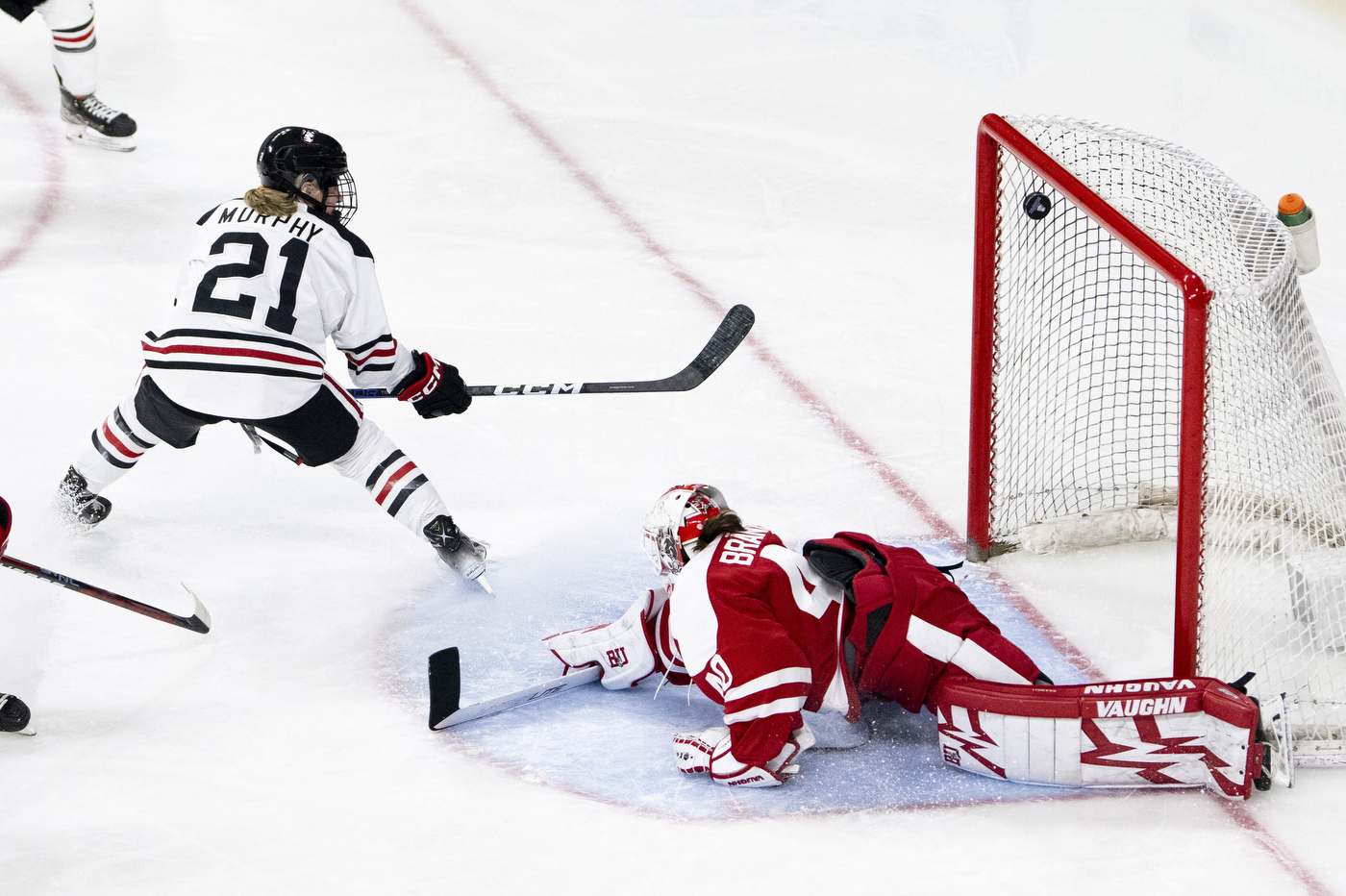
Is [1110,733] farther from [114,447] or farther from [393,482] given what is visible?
[114,447]

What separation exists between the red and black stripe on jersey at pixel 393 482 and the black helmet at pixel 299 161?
0.51m

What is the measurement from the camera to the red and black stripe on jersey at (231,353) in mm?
2438

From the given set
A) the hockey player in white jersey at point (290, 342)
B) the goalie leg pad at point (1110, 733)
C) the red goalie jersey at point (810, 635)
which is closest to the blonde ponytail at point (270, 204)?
the hockey player in white jersey at point (290, 342)

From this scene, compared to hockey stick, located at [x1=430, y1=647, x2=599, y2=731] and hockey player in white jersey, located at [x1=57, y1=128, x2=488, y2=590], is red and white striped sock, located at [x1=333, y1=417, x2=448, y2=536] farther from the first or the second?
hockey stick, located at [x1=430, y1=647, x2=599, y2=731]

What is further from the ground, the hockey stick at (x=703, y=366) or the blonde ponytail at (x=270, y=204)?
the blonde ponytail at (x=270, y=204)

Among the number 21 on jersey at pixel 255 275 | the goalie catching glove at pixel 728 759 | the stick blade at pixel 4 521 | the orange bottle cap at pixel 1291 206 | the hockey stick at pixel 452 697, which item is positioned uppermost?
the orange bottle cap at pixel 1291 206

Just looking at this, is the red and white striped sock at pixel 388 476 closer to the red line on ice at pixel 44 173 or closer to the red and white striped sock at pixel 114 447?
the red and white striped sock at pixel 114 447

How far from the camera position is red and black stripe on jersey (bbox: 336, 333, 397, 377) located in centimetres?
259

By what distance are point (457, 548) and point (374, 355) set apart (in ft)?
1.34

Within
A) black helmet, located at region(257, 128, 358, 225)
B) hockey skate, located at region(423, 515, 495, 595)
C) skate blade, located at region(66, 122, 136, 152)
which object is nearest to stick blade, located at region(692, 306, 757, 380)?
hockey skate, located at region(423, 515, 495, 595)

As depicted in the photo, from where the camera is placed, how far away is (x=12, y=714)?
2.23m

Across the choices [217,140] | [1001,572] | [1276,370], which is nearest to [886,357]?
[1001,572]

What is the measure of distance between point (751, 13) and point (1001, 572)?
364 cm

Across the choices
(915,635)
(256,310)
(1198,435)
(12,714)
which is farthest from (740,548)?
(12,714)
